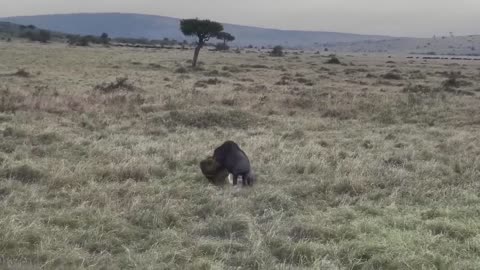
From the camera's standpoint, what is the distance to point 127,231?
5.49 metres

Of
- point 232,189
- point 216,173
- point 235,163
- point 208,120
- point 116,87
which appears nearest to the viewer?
point 232,189

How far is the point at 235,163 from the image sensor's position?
24.7ft

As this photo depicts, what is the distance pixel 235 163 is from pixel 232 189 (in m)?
0.41

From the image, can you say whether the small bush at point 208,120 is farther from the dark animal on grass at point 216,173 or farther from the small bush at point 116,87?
the small bush at point 116,87

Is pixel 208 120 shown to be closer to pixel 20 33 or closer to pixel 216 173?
pixel 216 173

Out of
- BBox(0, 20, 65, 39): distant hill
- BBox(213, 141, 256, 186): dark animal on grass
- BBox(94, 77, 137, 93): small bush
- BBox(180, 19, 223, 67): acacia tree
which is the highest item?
BBox(180, 19, 223, 67): acacia tree

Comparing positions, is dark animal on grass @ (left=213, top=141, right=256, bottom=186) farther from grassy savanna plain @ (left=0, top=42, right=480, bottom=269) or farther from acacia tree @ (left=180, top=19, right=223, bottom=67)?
acacia tree @ (left=180, top=19, right=223, bottom=67)

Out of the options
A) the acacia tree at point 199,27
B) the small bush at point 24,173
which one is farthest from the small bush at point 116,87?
the acacia tree at point 199,27

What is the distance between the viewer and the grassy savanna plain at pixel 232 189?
16.6 ft

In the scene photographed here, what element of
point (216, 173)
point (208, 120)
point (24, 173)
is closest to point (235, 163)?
point (216, 173)

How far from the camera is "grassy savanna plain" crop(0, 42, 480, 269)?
5.05 meters

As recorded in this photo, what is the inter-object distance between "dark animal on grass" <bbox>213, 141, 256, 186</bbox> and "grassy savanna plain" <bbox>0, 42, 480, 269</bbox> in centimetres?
21

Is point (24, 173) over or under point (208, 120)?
over

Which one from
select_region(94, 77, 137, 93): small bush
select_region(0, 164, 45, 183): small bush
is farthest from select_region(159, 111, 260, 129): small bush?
select_region(94, 77, 137, 93): small bush
